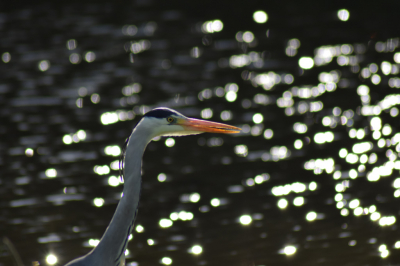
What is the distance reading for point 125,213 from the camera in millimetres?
1366

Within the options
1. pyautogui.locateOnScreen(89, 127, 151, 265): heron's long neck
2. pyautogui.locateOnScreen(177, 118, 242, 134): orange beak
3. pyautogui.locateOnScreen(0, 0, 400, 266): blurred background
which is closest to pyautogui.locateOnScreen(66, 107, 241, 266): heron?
pyautogui.locateOnScreen(89, 127, 151, 265): heron's long neck

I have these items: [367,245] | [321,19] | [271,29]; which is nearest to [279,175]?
[367,245]

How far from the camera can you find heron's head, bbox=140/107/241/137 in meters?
1.50

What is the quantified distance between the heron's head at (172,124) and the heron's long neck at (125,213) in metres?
0.13

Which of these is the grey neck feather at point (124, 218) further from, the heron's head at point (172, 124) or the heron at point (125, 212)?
the heron's head at point (172, 124)

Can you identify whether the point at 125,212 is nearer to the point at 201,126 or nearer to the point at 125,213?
the point at 125,213

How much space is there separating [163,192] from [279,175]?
75.9 inches

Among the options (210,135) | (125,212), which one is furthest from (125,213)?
(210,135)

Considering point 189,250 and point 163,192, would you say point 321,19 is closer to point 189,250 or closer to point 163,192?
point 163,192

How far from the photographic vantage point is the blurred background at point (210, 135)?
437cm

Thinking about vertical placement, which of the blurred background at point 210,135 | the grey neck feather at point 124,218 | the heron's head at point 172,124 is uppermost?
the blurred background at point 210,135

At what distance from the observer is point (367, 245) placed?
418cm

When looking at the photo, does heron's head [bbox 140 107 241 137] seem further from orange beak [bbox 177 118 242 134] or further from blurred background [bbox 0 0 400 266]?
blurred background [bbox 0 0 400 266]

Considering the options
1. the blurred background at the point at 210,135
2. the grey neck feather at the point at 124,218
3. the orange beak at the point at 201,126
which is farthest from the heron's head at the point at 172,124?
the blurred background at the point at 210,135
